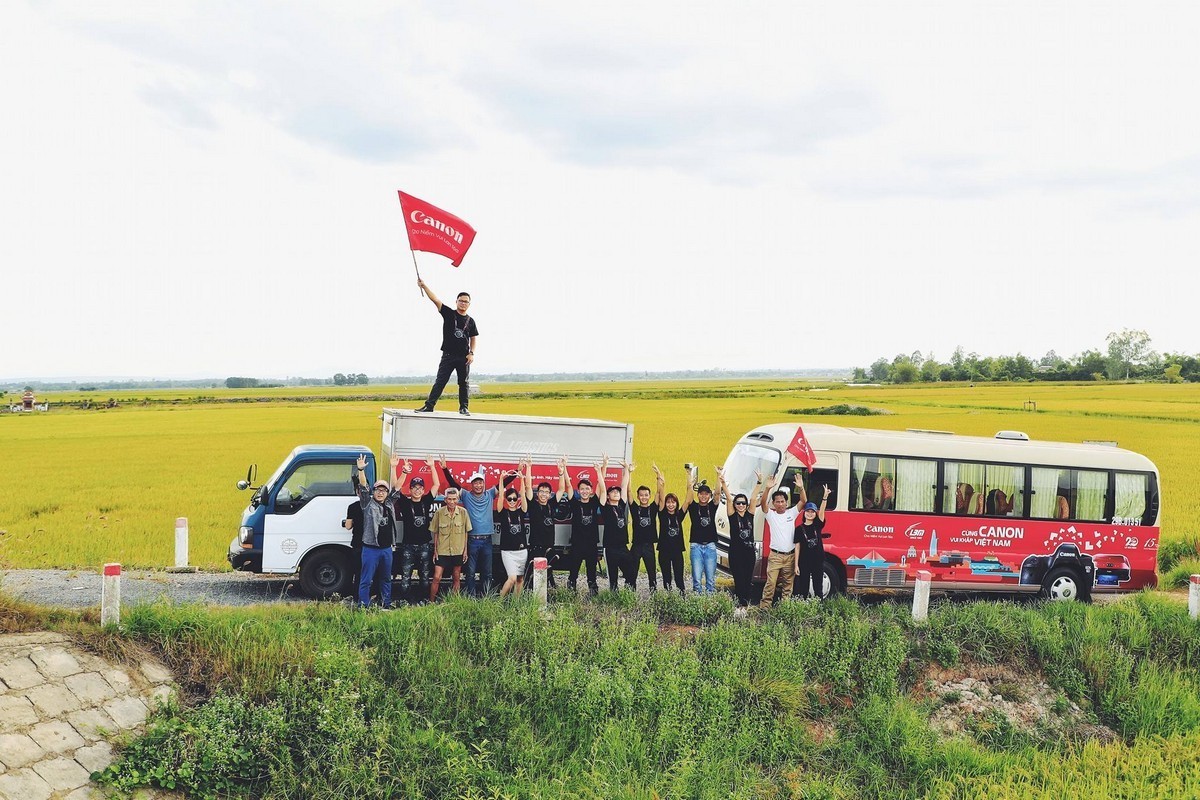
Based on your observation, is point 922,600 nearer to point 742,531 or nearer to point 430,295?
point 742,531

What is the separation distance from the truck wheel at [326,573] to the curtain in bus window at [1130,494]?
1264 centimetres

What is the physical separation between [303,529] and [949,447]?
1018cm

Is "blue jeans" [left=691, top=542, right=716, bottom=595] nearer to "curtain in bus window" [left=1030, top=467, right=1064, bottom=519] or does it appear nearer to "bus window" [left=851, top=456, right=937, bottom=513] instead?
"bus window" [left=851, top=456, right=937, bottom=513]

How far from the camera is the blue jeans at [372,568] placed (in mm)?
10305

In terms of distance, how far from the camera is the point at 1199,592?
1138 cm

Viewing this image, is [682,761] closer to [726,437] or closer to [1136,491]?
[1136,491]

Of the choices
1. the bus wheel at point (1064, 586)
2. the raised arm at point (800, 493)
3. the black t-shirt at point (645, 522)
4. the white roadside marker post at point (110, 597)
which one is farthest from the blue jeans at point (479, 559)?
the bus wheel at point (1064, 586)

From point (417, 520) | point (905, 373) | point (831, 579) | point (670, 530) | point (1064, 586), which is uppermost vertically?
point (905, 373)

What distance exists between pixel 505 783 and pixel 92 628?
4.56 m

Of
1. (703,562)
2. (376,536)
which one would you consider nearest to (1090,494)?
(703,562)

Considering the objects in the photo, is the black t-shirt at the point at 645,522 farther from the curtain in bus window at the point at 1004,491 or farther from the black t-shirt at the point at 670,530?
the curtain in bus window at the point at 1004,491

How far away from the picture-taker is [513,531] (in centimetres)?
1080

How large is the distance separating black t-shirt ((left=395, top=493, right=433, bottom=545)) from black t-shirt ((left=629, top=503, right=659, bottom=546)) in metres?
2.86

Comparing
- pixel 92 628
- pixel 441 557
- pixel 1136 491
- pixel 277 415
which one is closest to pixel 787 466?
pixel 441 557
